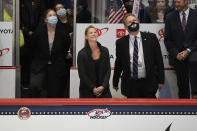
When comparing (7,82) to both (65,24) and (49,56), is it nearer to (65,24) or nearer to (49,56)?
(49,56)

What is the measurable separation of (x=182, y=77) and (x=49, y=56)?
233cm

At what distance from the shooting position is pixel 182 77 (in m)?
7.25

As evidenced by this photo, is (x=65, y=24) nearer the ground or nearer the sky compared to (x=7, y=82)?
nearer the sky

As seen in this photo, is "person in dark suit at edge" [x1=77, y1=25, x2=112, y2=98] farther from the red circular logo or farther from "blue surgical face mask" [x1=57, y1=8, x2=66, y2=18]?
the red circular logo

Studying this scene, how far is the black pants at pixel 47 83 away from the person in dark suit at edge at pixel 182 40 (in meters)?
2.08

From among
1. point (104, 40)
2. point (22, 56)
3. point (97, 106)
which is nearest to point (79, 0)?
point (104, 40)

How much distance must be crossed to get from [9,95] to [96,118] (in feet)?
13.4

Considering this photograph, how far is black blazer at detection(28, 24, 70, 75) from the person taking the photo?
7.65 metres

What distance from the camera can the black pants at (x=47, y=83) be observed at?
783 cm

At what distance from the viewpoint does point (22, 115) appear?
4.15m

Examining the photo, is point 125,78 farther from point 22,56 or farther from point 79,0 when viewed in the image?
point 22,56

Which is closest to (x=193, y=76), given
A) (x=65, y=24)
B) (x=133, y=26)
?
(x=133, y=26)

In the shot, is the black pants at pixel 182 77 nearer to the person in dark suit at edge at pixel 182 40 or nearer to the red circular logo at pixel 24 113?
the person in dark suit at edge at pixel 182 40

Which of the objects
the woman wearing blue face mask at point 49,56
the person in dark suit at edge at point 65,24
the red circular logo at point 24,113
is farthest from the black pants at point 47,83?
the red circular logo at point 24,113
